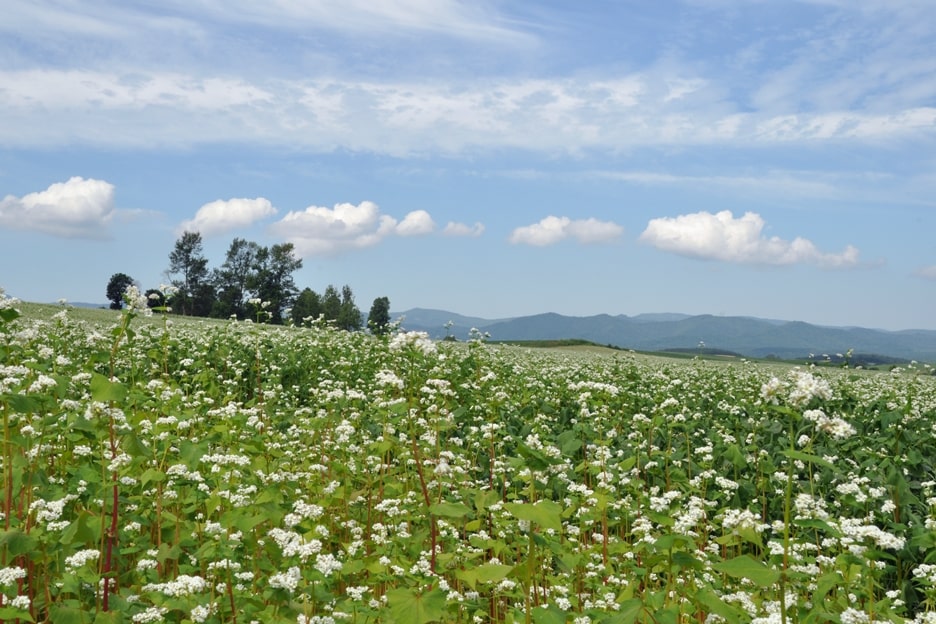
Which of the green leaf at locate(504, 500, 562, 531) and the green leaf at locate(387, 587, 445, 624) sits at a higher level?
the green leaf at locate(504, 500, 562, 531)

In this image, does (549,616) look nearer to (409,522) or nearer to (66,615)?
(66,615)

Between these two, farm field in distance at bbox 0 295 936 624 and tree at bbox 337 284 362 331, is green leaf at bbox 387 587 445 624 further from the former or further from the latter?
tree at bbox 337 284 362 331

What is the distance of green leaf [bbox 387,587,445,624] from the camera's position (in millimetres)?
4484

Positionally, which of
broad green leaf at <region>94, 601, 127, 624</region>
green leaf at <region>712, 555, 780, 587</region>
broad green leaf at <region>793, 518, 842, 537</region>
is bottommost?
broad green leaf at <region>94, 601, 127, 624</region>

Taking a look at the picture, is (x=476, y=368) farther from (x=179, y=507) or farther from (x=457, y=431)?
(x=179, y=507)

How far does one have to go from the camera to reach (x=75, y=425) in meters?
5.91

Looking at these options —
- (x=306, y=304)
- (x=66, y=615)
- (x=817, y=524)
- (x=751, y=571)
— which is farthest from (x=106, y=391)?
(x=306, y=304)

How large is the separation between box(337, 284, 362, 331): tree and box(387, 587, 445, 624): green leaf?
111 m

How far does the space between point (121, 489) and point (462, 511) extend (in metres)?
4.21

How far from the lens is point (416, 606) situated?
4.59 meters

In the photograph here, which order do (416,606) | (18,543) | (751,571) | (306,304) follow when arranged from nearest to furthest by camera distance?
(751,571) → (416,606) → (18,543) → (306,304)

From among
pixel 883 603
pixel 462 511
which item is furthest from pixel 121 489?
pixel 883 603

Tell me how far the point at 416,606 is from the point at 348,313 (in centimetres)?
13292

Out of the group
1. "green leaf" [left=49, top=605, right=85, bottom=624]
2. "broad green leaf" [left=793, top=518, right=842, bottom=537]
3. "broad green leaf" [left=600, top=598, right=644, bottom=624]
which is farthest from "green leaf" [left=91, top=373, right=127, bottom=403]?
"broad green leaf" [left=793, top=518, right=842, bottom=537]
